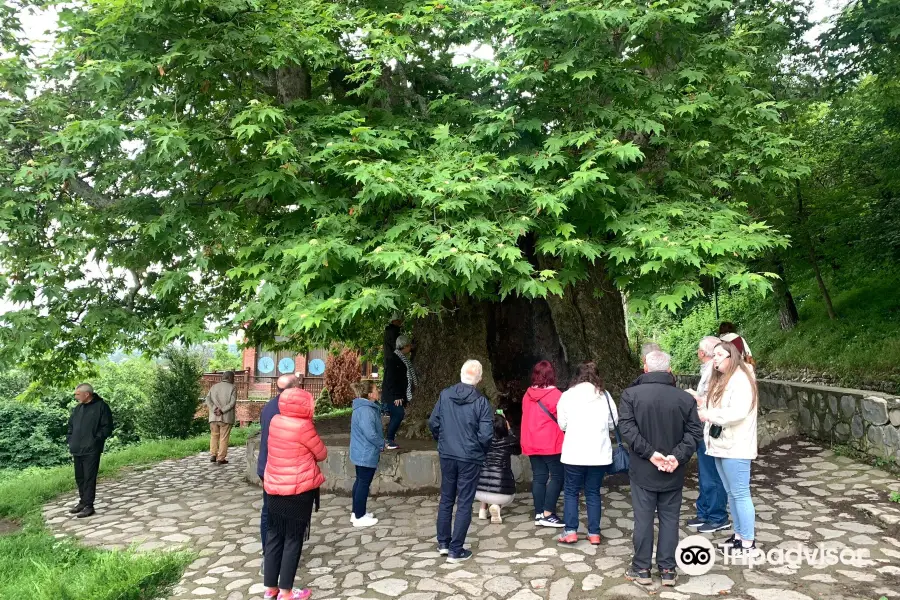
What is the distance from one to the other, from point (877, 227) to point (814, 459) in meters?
7.94

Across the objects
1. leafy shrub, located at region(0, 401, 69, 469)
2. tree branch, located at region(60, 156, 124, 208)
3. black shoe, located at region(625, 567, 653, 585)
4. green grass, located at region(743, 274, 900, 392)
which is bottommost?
leafy shrub, located at region(0, 401, 69, 469)

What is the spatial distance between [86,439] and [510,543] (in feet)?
18.4

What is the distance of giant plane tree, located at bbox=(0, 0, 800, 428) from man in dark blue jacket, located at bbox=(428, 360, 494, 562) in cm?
117

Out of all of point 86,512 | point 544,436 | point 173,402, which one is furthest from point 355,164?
point 173,402

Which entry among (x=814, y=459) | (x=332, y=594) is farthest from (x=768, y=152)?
(x=332, y=594)

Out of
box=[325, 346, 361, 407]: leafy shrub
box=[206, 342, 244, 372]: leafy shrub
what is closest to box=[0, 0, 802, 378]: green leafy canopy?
box=[325, 346, 361, 407]: leafy shrub

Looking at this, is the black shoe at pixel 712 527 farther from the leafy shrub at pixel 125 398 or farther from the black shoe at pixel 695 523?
the leafy shrub at pixel 125 398

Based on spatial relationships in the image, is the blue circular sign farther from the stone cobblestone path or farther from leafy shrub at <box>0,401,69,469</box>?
the stone cobblestone path

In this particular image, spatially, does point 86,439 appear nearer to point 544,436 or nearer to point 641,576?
point 544,436

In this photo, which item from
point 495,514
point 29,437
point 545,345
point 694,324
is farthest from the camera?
point 694,324

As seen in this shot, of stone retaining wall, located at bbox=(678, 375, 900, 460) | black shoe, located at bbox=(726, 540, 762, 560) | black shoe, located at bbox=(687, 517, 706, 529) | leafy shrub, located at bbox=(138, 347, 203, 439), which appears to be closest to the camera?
black shoe, located at bbox=(726, 540, 762, 560)

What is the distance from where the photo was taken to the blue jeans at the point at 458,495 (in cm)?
525

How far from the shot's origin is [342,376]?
67.2 feet

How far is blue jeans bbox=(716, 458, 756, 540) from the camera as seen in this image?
4832mm
